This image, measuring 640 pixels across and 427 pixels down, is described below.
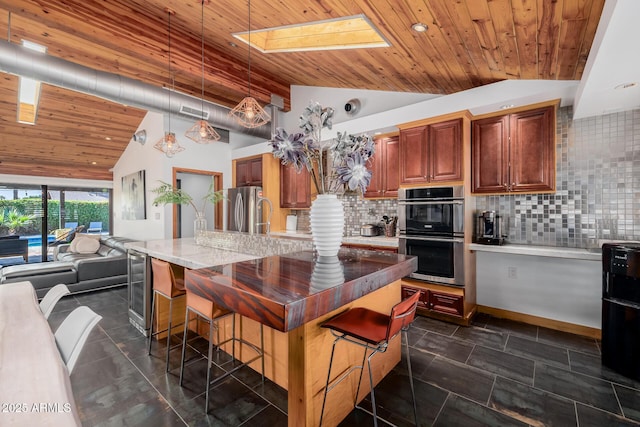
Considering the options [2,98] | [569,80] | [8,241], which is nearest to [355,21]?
[569,80]

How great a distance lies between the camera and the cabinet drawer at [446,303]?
318cm

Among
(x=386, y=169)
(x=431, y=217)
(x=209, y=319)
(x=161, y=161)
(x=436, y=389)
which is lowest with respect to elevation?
(x=436, y=389)

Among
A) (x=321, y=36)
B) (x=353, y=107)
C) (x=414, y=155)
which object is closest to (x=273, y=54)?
(x=321, y=36)

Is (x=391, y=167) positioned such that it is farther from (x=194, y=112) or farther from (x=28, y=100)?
(x=28, y=100)

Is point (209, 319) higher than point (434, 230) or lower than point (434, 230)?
lower

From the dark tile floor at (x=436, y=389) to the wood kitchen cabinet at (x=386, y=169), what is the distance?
6.63 ft

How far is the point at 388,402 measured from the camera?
75.7 inches

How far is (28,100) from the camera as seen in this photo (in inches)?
187

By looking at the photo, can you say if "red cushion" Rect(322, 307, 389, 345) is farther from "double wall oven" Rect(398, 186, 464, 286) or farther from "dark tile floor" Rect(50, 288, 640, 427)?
"double wall oven" Rect(398, 186, 464, 286)

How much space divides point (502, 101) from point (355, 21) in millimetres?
1718

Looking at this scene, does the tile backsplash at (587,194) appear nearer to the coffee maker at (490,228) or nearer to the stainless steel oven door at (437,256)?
the coffee maker at (490,228)

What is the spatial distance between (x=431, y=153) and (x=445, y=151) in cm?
16

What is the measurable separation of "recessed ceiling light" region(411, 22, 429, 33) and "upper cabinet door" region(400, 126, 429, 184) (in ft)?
4.44

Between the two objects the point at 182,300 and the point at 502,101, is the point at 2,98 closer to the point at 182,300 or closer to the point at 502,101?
the point at 182,300
